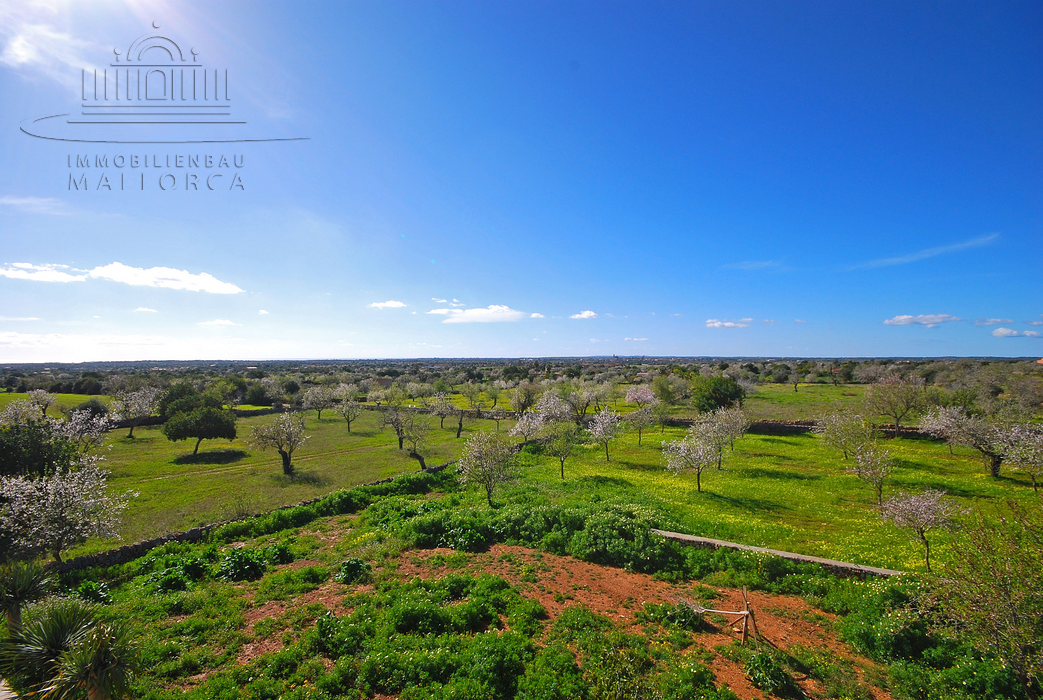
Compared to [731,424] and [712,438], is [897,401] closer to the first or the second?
[731,424]

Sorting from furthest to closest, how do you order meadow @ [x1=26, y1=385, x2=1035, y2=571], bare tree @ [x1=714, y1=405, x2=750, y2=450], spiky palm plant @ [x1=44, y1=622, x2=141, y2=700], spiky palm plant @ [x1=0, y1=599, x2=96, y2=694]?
bare tree @ [x1=714, y1=405, x2=750, y2=450] < meadow @ [x1=26, y1=385, x2=1035, y2=571] < spiky palm plant @ [x1=0, y1=599, x2=96, y2=694] < spiky palm plant @ [x1=44, y1=622, x2=141, y2=700]

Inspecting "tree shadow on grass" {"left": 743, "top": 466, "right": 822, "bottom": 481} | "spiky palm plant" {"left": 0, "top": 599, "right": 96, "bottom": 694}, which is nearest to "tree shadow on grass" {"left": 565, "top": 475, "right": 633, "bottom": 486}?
"tree shadow on grass" {"left": 743, "top": 466, "right": 822, "bottom": 481}

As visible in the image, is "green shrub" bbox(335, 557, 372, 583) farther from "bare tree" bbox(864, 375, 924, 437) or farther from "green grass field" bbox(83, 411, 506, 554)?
"bare tree" bbox(864, 375, 924, 437)

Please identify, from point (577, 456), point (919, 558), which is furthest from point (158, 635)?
point (577, 456)

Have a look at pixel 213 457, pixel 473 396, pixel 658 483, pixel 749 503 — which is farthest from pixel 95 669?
pixel 473 396

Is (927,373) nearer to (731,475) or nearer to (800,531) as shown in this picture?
(731,475)

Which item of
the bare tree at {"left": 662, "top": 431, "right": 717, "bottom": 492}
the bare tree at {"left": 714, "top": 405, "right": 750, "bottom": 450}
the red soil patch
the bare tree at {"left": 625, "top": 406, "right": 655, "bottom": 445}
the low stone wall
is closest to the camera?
the red soil patch

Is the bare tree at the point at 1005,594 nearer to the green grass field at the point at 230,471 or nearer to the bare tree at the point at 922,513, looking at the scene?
the bare tree at the point at 922,513
